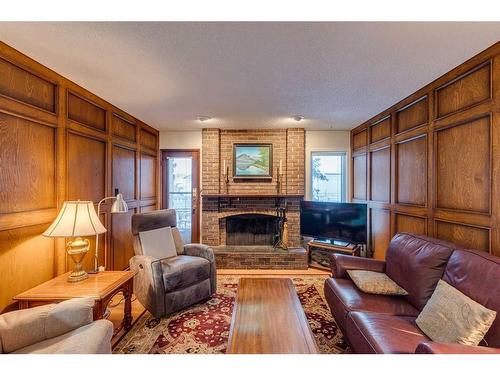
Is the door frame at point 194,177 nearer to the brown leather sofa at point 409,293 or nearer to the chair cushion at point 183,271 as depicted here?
the chair cushion at point 183,271

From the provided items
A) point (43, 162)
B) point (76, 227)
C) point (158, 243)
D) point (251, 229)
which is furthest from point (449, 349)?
point (251, 229)

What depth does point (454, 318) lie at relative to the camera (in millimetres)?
1350

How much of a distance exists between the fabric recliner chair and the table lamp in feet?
1.83

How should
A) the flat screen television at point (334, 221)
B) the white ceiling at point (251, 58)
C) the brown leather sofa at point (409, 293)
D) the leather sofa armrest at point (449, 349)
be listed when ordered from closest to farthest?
the leather sofa armrest at point (449, 349) < the brown leather sofa at point (409, 293) < the white ceiling at point (251, 58) < the flat screen television at point (334, 221)

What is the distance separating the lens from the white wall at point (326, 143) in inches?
175

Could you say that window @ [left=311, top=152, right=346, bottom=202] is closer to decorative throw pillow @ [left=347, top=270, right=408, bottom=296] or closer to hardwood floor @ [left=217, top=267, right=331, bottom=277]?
hardwood floor @ [left=217, top=267, right=331, bottom=277]

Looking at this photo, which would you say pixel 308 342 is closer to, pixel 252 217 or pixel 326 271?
pixel 326 271

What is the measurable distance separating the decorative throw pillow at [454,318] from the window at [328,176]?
299 centimetres

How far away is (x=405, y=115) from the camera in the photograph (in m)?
2.87

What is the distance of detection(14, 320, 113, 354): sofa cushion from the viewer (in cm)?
119

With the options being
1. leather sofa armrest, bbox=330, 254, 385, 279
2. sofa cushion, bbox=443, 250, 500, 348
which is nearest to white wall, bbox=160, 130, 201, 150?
leather sofa armrest, bbox=330, 254, 385, 279

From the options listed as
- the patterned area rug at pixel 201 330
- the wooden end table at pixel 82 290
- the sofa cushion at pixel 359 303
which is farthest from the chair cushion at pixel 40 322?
the sofa cushion at pixel 359 303

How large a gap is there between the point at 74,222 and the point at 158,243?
42.5 inches

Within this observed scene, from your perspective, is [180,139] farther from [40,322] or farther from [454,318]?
[454,318]
